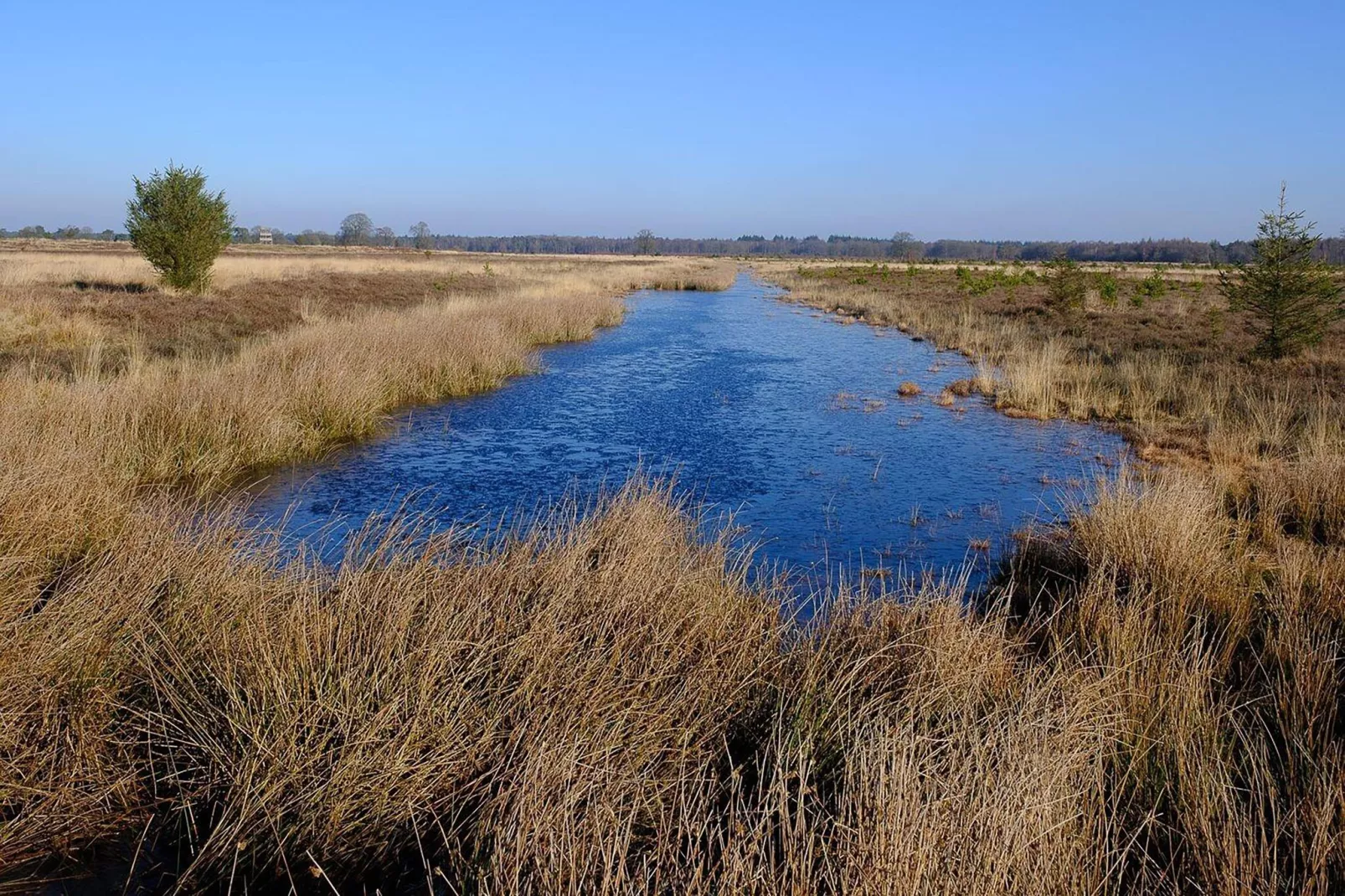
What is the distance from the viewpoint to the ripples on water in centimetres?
882

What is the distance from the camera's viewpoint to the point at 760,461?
39.7 feet

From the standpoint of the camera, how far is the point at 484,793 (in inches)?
136

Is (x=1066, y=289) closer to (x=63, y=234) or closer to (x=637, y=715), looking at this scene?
(x=637, y=715)

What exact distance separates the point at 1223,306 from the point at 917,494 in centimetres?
3014

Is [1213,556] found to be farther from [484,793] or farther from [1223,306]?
[1223,306]

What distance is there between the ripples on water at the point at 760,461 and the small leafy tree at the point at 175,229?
460 inches

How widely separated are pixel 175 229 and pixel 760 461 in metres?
20.7

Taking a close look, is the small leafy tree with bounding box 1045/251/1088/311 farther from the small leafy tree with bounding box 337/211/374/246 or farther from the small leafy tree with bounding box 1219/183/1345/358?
Answer: the small leafy tree with bounding box 337/211/374/246

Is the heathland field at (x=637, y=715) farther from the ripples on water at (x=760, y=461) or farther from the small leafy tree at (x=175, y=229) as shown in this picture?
the small leafy tree at (x=175, y=229)

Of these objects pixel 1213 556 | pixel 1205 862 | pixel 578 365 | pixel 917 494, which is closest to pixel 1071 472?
pixel 917 494

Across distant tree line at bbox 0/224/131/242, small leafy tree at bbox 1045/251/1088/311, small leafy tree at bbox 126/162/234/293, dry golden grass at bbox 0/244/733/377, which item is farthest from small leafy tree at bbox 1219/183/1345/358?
distant tree line at bbox 0/224/131/242

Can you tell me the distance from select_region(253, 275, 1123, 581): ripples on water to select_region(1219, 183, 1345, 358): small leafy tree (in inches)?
241

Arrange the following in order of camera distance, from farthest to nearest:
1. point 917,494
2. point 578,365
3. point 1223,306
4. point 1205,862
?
point 1223,306, point 578,365, point 917,494, point 1205,862

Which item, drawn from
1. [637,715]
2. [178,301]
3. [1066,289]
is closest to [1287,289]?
[1066,289]
